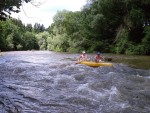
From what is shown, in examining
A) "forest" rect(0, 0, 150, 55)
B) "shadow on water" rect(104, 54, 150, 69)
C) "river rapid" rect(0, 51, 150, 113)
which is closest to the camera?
"river rapid" rect(0, 51, 150, 113)

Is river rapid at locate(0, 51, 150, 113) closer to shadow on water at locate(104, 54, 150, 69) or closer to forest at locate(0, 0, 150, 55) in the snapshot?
shadow on water at locate(104, 54, 150, 69)

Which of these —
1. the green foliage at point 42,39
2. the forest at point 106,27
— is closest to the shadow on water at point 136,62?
the forest at point 106,27

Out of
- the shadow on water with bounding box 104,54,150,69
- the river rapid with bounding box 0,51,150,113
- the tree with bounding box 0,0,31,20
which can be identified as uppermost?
the tree with bounding box 0,0,31,20

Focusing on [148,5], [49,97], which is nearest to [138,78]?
[49,97]

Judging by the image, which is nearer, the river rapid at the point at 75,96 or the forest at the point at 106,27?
the river rapid at the point at 75,96

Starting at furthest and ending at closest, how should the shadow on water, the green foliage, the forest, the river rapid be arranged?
the green foliage
the forest
the shadow on water
the river rapid

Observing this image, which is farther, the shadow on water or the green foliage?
the green foliage

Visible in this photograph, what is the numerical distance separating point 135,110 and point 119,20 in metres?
40.0

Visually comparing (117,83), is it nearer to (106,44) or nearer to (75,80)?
(75,80)

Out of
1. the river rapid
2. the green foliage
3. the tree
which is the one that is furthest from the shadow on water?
the green foliage

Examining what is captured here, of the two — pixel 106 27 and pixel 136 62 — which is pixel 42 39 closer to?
pixel 106 27

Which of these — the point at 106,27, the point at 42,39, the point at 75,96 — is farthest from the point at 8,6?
the point at 42,39

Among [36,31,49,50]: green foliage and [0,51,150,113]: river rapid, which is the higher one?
[36,31,49,50]: green foliage

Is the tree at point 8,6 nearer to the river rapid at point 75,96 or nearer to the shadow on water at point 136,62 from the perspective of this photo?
the river rapid at point 75,96
